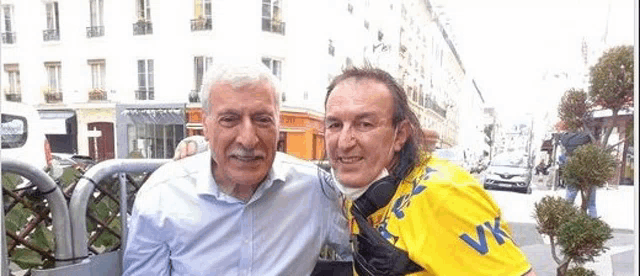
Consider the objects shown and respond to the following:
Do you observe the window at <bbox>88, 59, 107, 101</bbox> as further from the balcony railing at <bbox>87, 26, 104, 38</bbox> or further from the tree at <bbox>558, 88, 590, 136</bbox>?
the tree at <bbox>558, 88, 590, 136</bbox>

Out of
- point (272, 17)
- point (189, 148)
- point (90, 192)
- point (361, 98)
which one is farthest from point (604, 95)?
point (272, 17)

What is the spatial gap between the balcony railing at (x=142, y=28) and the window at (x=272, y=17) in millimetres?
2372

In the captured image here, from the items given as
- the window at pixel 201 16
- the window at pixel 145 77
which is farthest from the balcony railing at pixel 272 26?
the window at pixel 145 77

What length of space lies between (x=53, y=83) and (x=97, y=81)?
0.56 meters

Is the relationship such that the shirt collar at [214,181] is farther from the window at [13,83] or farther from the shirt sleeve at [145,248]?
the window at [13,83]

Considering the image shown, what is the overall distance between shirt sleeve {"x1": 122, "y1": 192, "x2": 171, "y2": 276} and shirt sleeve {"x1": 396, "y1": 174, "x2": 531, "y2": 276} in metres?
0.65

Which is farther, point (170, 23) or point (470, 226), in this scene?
point (170, 23)

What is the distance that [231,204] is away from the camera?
110 cm

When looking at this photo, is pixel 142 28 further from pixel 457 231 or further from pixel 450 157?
pixel 457 231

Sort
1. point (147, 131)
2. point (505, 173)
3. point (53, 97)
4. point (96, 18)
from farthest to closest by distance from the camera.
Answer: point (505, 173) < point (96, 18) < point (147, 131) < point (53, 97)

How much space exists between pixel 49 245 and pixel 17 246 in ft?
0.23

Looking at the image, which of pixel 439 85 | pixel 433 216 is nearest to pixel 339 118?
pixel 433 216

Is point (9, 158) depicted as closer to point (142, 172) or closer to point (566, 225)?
point (142, 172)

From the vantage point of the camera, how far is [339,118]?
0.98 metres
